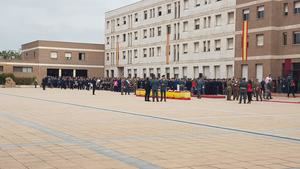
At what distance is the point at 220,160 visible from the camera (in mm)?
8633

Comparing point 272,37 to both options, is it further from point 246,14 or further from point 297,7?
point 246,14

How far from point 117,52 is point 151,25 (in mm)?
9509

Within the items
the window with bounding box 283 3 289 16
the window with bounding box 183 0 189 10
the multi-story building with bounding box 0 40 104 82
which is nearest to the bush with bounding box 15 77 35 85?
the multi-story building with bounding box 0 40 104 82

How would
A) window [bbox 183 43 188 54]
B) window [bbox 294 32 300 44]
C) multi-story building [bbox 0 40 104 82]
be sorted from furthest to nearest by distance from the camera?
1. multi-story building [bbox 0 40 104 82]
2. window [bbox 183 43 188 54]
3. window [bbox 294 32 300 44]

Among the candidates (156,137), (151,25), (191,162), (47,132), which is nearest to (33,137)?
(47,132)

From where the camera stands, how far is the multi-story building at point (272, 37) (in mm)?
44375

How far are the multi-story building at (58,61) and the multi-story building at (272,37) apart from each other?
4137 centimetres

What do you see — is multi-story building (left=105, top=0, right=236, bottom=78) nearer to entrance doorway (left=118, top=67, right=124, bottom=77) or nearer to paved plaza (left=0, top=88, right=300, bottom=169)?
entrance doorway (left=118, top=67, right=124, bottom=77)

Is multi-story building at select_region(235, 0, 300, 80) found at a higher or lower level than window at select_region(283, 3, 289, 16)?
lower

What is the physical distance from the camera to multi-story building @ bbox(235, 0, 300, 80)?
4438 cm

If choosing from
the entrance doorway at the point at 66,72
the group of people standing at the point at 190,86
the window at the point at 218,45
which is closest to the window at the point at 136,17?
the group of people standing at the point at 190,86

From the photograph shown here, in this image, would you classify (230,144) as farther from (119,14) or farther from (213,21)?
(119,14)

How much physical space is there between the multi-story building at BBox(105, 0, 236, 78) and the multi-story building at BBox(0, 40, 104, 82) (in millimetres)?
3644

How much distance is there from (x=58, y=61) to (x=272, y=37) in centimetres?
4668
